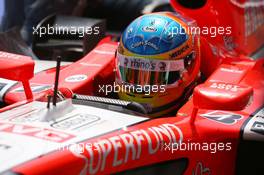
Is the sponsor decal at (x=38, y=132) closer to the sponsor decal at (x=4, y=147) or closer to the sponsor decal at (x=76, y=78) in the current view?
the sponsor decal at (x=4, y=147)

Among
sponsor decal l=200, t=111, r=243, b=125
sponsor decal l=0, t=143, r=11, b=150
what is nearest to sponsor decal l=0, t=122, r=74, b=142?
sponsor decal l=0, t=143, r=11, b=150

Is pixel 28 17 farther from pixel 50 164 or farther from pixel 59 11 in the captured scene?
pixel 50 164

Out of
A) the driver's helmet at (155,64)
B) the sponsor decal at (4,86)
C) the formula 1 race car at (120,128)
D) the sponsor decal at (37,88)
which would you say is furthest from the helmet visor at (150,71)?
the sponsor decal at (4,86)

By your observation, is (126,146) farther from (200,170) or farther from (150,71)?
(150,71)

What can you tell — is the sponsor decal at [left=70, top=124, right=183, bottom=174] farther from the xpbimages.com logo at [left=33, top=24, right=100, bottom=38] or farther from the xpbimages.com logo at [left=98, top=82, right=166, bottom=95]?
the xpbimages.com logo at [left=33, top=24, right=100, bottom=38]

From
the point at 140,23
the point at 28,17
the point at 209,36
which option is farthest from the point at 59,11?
the point at 140,23

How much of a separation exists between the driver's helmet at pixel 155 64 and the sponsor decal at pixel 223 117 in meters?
0.24

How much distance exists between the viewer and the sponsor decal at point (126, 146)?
6.01ft

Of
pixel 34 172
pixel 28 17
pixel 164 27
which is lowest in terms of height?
pixel 28 17

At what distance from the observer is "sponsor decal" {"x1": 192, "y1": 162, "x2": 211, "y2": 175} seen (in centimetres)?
219

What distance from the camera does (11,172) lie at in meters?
1.65

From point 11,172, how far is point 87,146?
28cm

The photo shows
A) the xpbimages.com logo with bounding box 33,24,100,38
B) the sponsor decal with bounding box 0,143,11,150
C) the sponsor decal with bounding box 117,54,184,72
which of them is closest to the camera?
the sponsor decal with bounding box 0,143,11,150

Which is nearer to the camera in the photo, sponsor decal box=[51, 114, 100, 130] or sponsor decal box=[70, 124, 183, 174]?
sponsor decal box=[70, 124, 183, 174]
